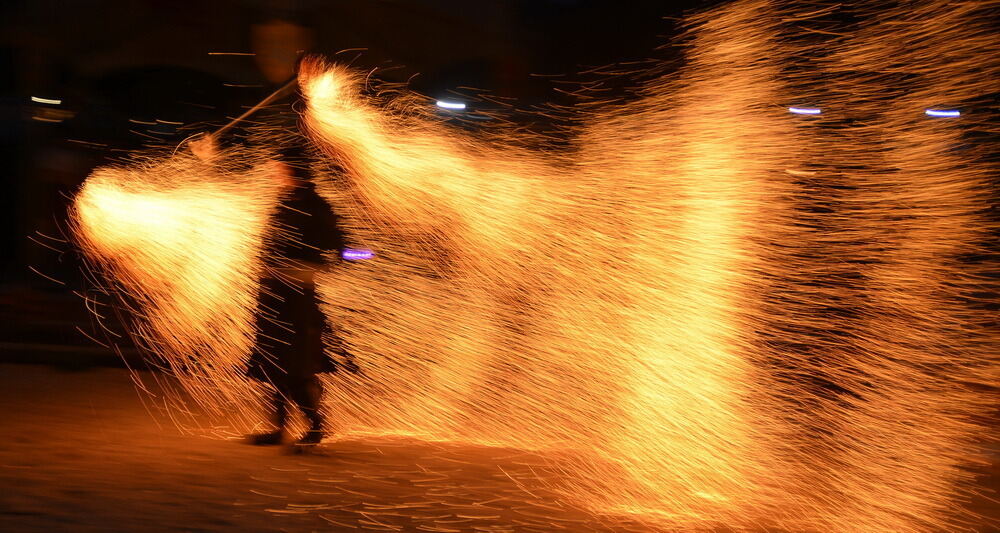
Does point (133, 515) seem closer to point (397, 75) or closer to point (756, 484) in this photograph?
point (756, 484)

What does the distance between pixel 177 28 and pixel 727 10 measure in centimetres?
770

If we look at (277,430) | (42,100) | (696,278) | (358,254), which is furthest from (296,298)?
(42,100)

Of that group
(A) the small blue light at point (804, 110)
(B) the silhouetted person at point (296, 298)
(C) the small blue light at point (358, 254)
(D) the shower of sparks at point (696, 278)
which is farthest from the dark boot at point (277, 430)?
(A) the small blue light at point (804, 110)

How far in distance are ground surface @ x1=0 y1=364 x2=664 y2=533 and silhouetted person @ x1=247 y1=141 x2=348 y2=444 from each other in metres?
0.42

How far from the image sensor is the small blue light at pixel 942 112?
213 inches

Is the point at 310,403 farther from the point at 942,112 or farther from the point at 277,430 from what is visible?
the point at 942,112

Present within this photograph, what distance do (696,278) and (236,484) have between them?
112 inches

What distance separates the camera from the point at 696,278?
5.97 m

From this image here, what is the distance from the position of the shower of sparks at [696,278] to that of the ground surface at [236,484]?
0.43m

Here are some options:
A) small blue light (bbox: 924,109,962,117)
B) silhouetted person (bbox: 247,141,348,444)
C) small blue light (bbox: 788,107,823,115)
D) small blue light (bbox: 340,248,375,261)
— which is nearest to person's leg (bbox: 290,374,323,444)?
silhouetted person (bbox: 247,141,348,444)

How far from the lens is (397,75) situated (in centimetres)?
1159

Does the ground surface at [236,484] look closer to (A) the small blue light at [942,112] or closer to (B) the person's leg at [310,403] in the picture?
(B) the person's leg at [310,403]

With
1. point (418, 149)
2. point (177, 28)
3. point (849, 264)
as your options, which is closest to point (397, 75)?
point (177, 28)

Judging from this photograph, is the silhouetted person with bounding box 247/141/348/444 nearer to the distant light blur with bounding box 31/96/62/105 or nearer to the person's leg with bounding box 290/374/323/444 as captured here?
the person's leg with bounding box 290/374/323/444
